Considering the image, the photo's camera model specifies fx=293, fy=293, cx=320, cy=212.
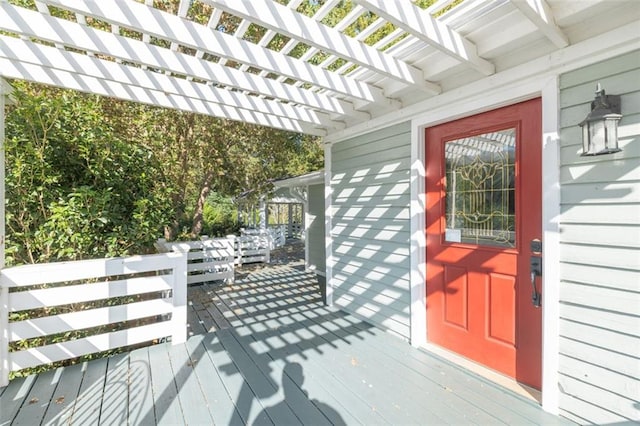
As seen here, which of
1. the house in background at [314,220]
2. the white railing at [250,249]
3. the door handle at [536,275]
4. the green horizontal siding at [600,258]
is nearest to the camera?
the green horizontal siding at [600,258]

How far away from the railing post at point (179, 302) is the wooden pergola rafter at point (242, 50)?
1546 millimetres

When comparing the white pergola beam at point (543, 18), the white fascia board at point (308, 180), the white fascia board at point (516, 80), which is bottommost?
the white fascia board at point (308, 180)

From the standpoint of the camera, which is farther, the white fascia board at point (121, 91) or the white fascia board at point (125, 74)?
the white fascia board at point (121, 91)

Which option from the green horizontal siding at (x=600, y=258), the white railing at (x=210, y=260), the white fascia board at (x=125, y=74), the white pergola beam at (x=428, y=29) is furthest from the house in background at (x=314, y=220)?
the green horizontal siding at (x=600, y=258)

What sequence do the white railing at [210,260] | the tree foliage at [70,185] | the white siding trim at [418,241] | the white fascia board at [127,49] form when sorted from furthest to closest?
the white railing at [210,260] → the white siding trim at [418,241] → the tree foliage at [70,185] → the white fascia board at [127,49]

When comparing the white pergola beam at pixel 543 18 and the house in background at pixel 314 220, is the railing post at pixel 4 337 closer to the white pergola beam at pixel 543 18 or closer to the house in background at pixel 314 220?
the white pergola beam at pixel 543 18

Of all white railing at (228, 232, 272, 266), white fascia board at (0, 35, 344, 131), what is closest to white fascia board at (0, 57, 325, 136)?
white fascia board at (0, 35, 344, 131)

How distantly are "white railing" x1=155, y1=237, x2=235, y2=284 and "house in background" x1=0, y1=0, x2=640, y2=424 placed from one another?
316cm

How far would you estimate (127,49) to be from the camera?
199 cm

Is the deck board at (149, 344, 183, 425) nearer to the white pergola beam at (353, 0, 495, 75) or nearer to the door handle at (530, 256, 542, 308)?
the door handle at (530, 256, 542, 308)

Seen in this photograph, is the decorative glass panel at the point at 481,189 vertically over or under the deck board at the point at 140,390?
over

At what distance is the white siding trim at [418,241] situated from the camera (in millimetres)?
2781

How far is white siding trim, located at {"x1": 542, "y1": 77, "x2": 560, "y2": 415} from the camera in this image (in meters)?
1.85

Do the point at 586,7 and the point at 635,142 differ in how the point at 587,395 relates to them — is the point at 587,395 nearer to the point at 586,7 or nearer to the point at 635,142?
the point at 635,142
